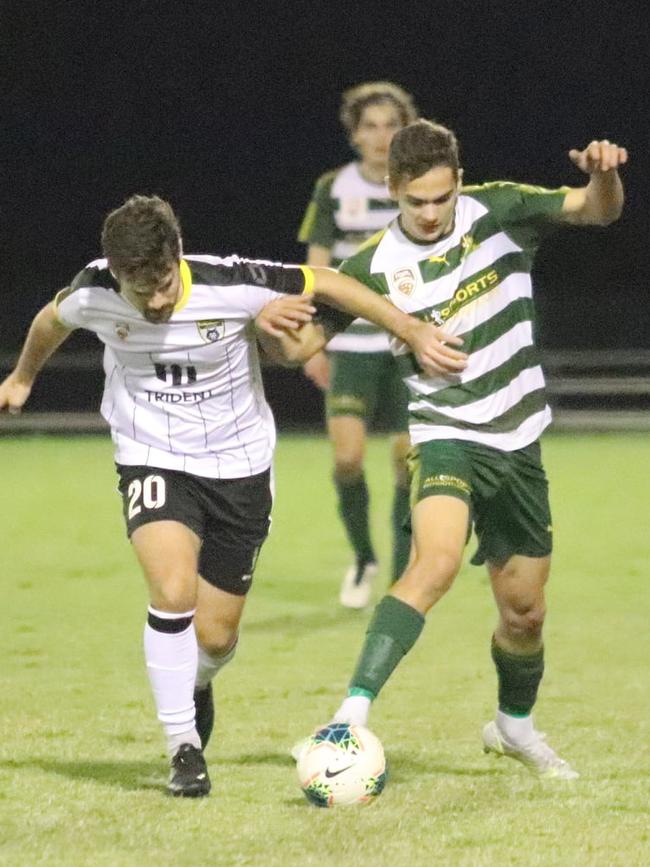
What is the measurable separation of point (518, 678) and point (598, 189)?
143cm

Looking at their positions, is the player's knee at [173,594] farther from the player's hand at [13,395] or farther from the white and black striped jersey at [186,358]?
the player's hand at [13,395]

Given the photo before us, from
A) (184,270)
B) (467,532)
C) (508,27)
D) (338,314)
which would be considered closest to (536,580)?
(467,532)

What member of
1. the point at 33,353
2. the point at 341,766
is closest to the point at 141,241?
the point at 33,353

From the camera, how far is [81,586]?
930cm

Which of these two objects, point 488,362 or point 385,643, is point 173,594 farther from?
point 488,362

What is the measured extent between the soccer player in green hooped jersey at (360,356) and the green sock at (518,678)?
2579 millimetres

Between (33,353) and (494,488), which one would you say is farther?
(33,353)

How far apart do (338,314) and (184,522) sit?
750mm

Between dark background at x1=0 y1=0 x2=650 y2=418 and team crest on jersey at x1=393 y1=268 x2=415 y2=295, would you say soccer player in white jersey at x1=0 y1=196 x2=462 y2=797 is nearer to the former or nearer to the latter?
team crest on jersey at x1=393 y1=268 x2=415 y2=295

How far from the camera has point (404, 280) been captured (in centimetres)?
525

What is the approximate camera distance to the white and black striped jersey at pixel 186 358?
5121mm

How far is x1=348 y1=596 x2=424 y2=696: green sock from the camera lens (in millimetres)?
4766

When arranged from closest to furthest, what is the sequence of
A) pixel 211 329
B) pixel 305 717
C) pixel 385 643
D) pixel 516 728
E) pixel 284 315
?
pixel 385 643 < pixel 284 315 < pixel 211 329 < pixel 516 728 < pixel 305 717

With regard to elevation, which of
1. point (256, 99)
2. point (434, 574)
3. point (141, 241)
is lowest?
point (256, 99)
